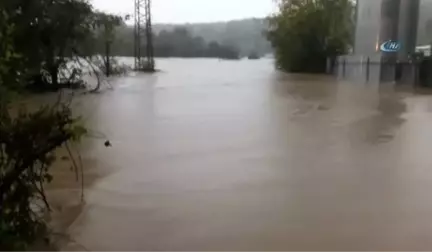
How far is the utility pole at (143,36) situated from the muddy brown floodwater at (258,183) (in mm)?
17033

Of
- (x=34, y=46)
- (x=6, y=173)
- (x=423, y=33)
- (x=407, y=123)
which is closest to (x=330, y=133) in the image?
(x=407, y=123)

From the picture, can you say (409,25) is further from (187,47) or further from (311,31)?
(187,47)

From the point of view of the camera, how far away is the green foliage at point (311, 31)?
26188 mm

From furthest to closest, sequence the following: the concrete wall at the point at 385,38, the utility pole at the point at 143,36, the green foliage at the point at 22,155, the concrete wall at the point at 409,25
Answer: the utility pole at the point at 143,36 → the concrete wall at the point at 409,25 → the concrete wall at the point at 385,38 → the green foliage at the point at 22,155

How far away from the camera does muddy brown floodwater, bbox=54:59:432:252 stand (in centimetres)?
366

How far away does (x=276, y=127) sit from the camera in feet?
27.1

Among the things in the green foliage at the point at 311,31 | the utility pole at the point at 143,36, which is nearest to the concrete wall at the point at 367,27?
the green foliage at the point at 311,31

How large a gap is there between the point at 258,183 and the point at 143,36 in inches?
946

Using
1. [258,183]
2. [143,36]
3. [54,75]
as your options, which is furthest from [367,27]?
[258,183]

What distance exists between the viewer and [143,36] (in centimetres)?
2838

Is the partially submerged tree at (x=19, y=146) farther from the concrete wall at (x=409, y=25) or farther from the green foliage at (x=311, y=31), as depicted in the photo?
the green foliage at (x=311, y=31)

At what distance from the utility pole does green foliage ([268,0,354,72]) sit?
5.35 meters

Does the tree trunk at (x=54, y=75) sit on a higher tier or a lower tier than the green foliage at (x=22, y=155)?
lower

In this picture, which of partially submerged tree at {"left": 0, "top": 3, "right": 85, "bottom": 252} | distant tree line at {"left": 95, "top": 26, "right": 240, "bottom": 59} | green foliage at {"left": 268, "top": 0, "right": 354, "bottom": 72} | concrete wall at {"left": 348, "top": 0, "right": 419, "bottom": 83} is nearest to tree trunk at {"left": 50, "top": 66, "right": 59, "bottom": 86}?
concrete wall at {"left": 348, "top": 0, "right": 419, "bottom": 83}
